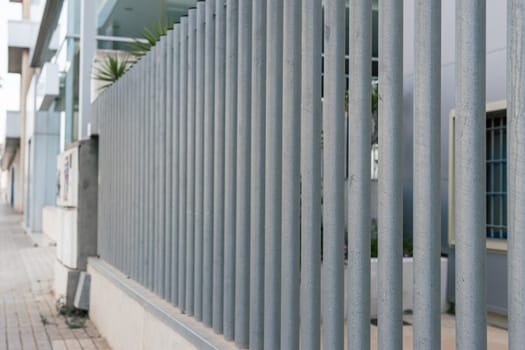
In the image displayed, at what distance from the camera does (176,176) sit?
200 inches

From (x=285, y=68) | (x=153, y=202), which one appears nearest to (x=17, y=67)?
(x=153, y=202)

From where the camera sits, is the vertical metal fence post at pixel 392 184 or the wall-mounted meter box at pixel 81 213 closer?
the vertical metal fence post at pixel 392 184

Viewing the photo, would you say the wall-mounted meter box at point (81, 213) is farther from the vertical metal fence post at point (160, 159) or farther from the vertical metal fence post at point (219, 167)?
the vertical metal fence post at point (219, 167)

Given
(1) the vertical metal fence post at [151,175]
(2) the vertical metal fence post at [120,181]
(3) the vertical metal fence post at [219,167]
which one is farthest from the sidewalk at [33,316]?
(3) the vertical metal fence post at [219,167]

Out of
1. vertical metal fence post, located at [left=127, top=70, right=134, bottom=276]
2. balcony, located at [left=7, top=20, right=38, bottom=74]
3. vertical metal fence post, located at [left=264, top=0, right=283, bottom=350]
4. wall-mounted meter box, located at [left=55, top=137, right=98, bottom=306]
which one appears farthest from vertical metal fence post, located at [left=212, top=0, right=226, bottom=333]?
balcony, located at [left=7, top=20, right=38, bottom=74]

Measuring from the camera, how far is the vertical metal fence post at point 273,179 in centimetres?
332

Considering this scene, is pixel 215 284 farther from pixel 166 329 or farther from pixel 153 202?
pixel 153 202

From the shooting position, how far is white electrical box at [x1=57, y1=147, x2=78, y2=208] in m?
8.79

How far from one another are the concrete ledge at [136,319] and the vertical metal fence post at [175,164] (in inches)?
8.9

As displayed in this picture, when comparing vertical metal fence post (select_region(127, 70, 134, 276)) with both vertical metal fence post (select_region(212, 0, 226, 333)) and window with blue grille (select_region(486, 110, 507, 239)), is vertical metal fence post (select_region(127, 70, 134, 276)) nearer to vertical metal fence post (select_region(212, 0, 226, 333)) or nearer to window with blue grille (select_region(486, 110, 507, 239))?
vertical metal fence post (select_region(212, 0, 226, 333))

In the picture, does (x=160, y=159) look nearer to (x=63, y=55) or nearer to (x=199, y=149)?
(x=199, y=149)

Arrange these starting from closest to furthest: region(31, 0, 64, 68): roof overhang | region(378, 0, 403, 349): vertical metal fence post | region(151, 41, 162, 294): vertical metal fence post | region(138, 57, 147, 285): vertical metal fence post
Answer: region(378, 0, 403, 349): vertical metal fence post < region(151, 41, 162, 294): vertical metal fence post < region(138, 57, 147, 285): vertical metal fence post < region(31, 0, 64, 68): roof overhang

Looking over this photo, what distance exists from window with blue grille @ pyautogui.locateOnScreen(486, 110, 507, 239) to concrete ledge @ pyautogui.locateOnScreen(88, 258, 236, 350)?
3.17 m

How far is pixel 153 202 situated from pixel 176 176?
2.48ft
